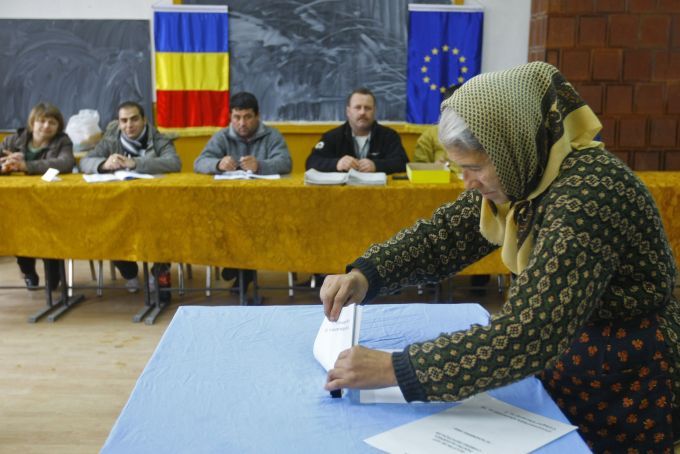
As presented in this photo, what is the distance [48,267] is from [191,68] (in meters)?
Result: 2.25

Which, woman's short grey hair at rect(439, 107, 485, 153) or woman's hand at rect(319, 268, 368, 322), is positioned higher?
woman's short grey hair at rect(439, 107, 485, 153)

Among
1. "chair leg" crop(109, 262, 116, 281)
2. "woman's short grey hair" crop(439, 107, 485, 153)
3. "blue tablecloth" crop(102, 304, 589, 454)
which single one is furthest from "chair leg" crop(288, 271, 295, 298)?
"woman's short grey hair" crop(439, 107, 485, 153)

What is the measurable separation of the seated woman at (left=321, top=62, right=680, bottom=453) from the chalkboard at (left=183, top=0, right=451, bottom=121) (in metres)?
4.45

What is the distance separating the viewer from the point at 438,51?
553 cm

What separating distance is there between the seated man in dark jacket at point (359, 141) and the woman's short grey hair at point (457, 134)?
3.13 meters

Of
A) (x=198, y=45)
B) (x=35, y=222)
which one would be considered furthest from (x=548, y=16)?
(x=35, y=222)

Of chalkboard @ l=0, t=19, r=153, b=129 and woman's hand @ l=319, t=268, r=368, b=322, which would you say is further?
chalkboard @ l=0, t=19, r=153, b=129

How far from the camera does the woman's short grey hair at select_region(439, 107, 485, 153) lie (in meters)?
1.08

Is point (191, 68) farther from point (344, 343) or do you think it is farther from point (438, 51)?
point (344, 343)

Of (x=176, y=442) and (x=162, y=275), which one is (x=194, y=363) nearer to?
(x=176, y=442)

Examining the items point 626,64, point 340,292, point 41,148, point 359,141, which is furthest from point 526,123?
point 626,64

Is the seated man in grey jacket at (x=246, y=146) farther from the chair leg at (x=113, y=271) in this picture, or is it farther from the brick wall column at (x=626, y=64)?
the brick wall column at (x=626, y=64)

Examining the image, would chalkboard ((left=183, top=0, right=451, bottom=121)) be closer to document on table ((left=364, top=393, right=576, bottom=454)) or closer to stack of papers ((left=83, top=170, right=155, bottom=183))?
stack of papers ((left=83, top=170, right=155, bottom=183))

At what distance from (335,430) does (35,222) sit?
3058 millimetres
